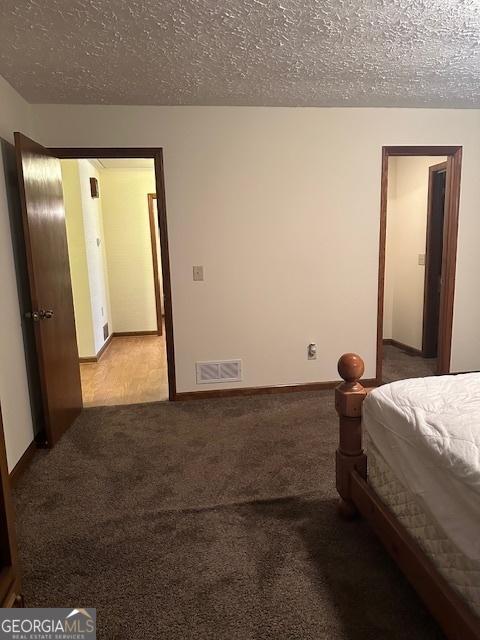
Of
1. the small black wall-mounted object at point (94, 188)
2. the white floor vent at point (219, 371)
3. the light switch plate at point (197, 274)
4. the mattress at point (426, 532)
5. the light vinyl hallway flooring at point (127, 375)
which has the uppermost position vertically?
the small black wall-mounted object at point (94, 188)

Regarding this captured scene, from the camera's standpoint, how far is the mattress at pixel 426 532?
1.17 m

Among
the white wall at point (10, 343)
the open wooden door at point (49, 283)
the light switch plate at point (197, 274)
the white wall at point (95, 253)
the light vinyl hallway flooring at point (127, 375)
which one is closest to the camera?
the white wall at point (10, 343)

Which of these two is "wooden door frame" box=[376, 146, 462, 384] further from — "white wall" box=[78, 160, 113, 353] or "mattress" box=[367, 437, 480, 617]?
"white wall" box=[78, 160, 113, 353]

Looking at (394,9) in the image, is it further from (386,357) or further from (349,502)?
(386,357)

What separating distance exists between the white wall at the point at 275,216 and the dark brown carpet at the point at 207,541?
871mm

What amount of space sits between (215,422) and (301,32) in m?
2.49

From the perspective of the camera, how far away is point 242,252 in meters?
3.43

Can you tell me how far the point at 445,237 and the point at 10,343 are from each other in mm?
3544

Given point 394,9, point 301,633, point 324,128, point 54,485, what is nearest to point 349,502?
point 301,633

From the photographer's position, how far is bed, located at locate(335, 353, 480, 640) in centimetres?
117

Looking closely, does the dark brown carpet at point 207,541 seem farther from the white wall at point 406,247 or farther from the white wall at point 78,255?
the white wall at point 406,247

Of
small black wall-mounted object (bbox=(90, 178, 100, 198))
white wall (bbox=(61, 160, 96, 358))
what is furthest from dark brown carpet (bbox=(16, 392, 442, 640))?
small black wall-mounted object (bbox=(90, 178, 100, 198))

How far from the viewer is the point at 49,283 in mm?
2854

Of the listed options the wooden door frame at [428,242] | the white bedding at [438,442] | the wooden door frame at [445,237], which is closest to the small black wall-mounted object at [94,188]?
the wooden door frame at [445,237]
